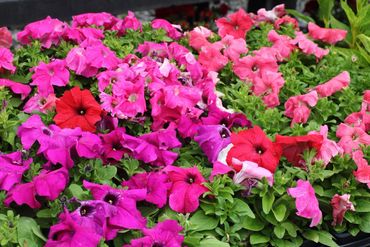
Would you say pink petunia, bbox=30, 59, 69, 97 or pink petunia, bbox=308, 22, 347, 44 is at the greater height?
pink petunia, bbox=30, 59, 69, 97

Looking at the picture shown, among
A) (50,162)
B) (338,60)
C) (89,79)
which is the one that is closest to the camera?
(50,162)

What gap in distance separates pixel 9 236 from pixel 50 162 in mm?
314

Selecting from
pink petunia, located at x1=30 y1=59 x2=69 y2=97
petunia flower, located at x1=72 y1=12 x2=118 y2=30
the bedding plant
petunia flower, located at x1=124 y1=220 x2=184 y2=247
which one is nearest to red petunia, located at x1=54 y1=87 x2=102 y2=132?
the bedding plant

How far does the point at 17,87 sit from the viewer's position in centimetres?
225

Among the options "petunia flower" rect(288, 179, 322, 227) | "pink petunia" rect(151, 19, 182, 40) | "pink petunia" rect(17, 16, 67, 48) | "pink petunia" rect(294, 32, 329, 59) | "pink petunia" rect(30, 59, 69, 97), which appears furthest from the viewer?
"pink petunia" rect(151, 19, 182, 40)

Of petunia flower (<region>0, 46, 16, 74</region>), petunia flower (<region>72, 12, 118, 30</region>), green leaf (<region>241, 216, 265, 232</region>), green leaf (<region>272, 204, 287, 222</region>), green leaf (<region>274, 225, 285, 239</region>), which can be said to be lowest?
green leaf (<region>274, 225, 285, 239</region>)

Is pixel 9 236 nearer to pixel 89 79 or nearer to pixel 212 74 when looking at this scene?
pixel 89 79

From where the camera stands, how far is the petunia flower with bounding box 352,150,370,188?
194cm

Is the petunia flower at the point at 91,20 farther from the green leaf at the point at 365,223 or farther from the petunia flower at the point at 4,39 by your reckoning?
the green leaf at the point at 365,223

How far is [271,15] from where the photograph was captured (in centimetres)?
324

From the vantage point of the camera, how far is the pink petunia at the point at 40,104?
2092 millimetres

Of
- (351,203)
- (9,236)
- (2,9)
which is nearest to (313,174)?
(351,203)

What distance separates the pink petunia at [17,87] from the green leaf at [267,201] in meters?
0.94

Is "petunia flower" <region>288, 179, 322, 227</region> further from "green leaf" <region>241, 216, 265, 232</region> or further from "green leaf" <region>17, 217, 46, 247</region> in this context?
"green leaf" <region>17, 217, 46, 247</region>
